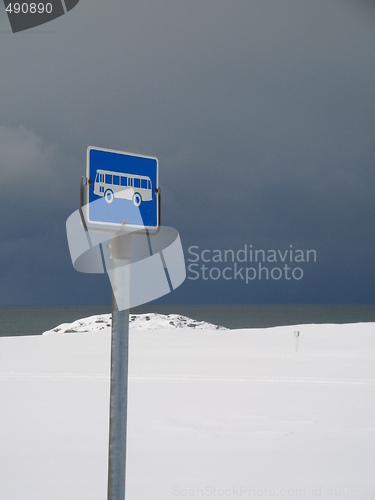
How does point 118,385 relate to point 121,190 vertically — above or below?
below

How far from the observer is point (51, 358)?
1285cm

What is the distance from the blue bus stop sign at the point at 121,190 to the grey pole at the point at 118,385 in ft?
0.33

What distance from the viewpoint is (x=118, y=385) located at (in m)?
2.12

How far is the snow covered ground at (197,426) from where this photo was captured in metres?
4.44

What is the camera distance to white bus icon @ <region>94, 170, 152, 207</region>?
209 cm

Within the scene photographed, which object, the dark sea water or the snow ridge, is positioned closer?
the snow ridge

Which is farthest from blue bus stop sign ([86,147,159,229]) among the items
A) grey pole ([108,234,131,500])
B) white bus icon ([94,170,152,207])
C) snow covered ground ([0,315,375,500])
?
snow covered ground ([0,315,375,500])

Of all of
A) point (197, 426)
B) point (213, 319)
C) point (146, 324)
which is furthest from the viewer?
point (213, 319)

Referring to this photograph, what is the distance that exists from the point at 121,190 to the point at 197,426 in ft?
15.2

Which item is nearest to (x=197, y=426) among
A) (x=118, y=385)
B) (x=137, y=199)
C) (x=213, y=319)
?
(x=118, y=385)

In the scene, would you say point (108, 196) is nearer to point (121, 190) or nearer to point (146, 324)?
point (121, 190)

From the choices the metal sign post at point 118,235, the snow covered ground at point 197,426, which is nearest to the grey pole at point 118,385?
the metal sign post at point 118,235

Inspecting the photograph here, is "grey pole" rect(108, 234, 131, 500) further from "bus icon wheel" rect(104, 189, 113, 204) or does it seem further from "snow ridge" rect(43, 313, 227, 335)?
"snow ridge" rect(43, 313, 227, 335)

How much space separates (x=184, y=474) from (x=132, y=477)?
382mm
